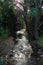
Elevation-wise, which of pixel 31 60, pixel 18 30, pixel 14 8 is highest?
pixel 14 8

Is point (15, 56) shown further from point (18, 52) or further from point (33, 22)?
point (33, 22)

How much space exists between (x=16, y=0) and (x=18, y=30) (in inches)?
53.9

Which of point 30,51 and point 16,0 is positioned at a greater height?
point 16,0

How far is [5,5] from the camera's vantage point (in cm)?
511

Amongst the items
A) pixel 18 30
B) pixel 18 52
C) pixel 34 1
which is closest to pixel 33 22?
pixel 34 1

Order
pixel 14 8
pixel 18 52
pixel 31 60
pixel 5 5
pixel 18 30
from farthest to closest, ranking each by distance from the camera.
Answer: pixel 18 30
pixel 14 8
pixel 5 5
pixel 18 52
pixel 31 60

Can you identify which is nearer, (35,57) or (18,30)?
(35,57)

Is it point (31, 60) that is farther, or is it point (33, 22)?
point (33, 22)

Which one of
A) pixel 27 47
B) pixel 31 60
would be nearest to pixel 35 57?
pixel 31 60

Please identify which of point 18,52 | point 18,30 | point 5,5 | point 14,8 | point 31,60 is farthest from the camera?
point 18,30

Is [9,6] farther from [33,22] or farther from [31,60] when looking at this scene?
[31,60]

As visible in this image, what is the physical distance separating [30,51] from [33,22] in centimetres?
87

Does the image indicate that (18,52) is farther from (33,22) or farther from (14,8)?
(14,8)

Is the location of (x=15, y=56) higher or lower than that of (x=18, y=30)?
lower
